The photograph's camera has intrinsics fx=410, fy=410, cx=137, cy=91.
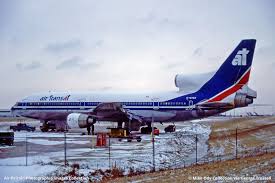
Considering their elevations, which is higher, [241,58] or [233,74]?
[241,58]

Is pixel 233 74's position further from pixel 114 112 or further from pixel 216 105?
pixel 114 112

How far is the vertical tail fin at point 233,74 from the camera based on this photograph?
3198cm

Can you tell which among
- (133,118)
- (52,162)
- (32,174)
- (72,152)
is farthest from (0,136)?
(133,118)

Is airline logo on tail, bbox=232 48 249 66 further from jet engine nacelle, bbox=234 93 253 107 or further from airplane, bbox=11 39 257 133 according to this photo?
jet engine nacelle, bbox=234 93 253 107

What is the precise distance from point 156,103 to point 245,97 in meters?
8.22

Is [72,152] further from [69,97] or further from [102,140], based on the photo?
[69,97]

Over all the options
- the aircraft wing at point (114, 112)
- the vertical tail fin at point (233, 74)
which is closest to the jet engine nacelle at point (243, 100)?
the vertical tail fin at point (233, 74)

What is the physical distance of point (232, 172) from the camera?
12008 millimetres

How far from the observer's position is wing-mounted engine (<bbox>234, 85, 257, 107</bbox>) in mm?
31484

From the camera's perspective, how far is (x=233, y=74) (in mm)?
32719

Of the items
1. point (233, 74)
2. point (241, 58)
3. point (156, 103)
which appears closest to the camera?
point (241, 58)

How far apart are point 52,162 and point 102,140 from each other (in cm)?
734

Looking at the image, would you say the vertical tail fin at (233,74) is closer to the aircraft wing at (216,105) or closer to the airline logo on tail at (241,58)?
the airline logo on tail at (241,58)

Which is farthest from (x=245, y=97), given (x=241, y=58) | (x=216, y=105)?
(x=241, y=58)
